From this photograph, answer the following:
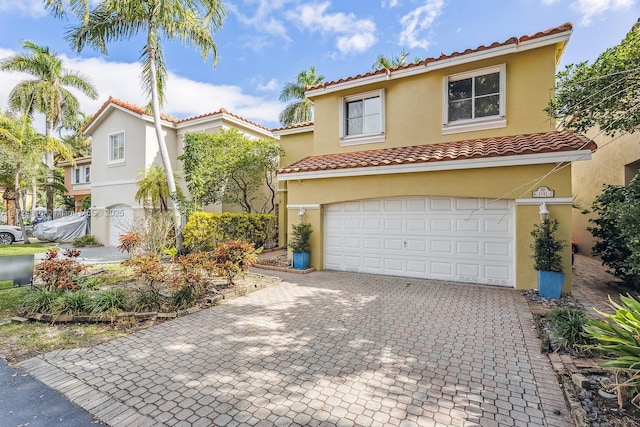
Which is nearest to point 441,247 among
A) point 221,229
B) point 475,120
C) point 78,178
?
point 475,120

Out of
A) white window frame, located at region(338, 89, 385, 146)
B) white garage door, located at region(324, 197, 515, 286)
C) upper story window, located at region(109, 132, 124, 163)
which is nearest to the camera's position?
white garage door, located at region(324, 197, 515, 286)

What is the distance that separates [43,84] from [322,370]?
30.6 m

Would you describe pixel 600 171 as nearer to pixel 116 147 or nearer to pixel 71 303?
pixel 71 303

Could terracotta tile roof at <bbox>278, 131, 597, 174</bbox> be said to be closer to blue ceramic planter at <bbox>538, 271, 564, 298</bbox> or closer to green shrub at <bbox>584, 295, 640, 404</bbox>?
blue ceramic planter at <bbox>538, 271, 564, 298</bbox>

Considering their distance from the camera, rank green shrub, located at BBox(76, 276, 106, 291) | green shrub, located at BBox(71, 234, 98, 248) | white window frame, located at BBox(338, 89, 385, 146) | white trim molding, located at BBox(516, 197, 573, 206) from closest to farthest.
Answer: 1. green shrub, located at BBox(76, 276, 106, 291)
2. white trim molding, located at BBox(516, 197, 573, 206)
3. white window frame, located at BBox(338, 89, 385, 146)
4. green shrub, located at BBox(71, 234, 98, 248)

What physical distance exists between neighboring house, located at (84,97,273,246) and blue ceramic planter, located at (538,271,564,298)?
14575mm

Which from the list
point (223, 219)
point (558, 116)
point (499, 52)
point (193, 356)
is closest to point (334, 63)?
point (499, 52)

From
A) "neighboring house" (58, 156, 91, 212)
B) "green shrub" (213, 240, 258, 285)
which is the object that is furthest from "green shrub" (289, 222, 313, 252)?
"neighboring house" (58, 156, 91, 212)

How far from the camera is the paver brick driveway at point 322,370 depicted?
11.3 ft

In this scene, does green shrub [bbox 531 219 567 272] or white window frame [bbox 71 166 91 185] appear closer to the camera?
green shrub [bbox 531 219 567 272]

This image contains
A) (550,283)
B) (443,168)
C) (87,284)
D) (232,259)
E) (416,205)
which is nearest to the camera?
(550,283)

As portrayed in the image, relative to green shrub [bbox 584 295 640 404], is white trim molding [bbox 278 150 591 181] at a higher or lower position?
higher

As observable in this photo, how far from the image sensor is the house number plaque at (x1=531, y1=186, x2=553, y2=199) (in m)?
8.12

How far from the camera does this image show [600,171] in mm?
13320
